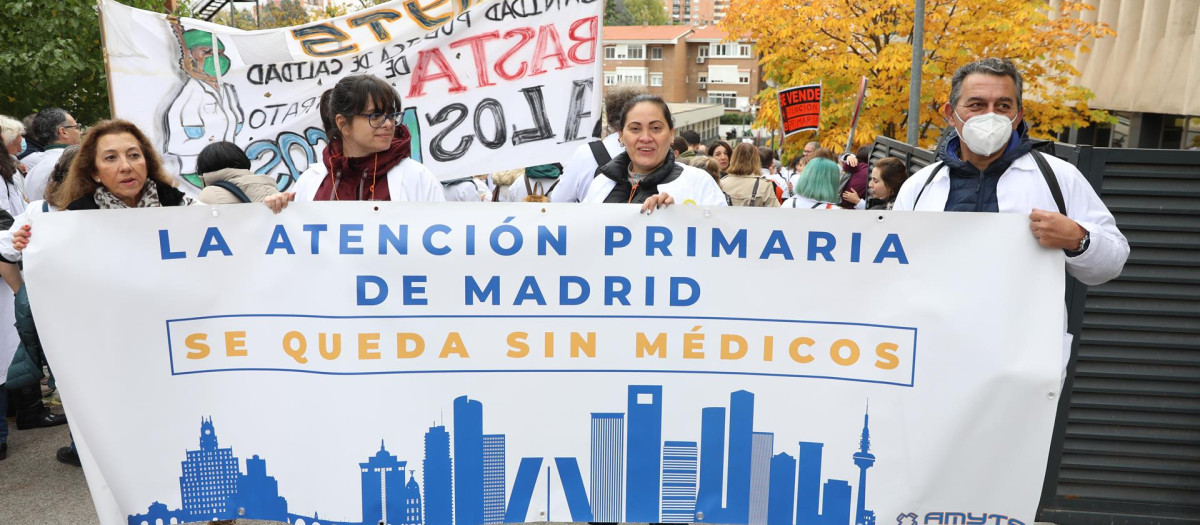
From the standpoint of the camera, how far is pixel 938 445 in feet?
10.1

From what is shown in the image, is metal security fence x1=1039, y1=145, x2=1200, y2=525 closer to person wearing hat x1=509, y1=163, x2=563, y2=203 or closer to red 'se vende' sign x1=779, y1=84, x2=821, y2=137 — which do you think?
person wearing hat x1=509, y1=163, x2=563, y2=203

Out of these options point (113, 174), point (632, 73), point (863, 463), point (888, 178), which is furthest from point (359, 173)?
point (632, 73)

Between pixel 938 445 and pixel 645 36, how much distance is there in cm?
9179

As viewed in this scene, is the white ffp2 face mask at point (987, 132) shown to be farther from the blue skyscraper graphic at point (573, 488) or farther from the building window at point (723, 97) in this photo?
the building window at point (723, 97)

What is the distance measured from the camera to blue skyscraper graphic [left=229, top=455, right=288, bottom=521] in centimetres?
319

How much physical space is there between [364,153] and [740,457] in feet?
5.84

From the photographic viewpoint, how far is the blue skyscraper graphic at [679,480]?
3182 mm

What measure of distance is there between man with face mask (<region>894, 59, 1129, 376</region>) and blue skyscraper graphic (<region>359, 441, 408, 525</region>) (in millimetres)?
2002

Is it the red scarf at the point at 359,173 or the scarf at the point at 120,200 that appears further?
the scarf at the point at 120,200

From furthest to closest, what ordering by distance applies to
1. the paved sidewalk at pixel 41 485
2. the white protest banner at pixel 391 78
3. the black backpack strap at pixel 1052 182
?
the white protest banner at pixel 391 78 < the paved sidewalk at pixel 41 485 < the black backpack strap at pixel 1052 182

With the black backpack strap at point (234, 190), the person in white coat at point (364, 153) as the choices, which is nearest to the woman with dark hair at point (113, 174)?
the black backpack strap at point (234, 190)

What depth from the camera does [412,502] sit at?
10.5 feet

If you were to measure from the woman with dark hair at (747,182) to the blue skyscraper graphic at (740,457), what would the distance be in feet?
12.7

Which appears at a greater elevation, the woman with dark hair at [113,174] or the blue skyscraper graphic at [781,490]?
the woman with dark hair at [113,174]
